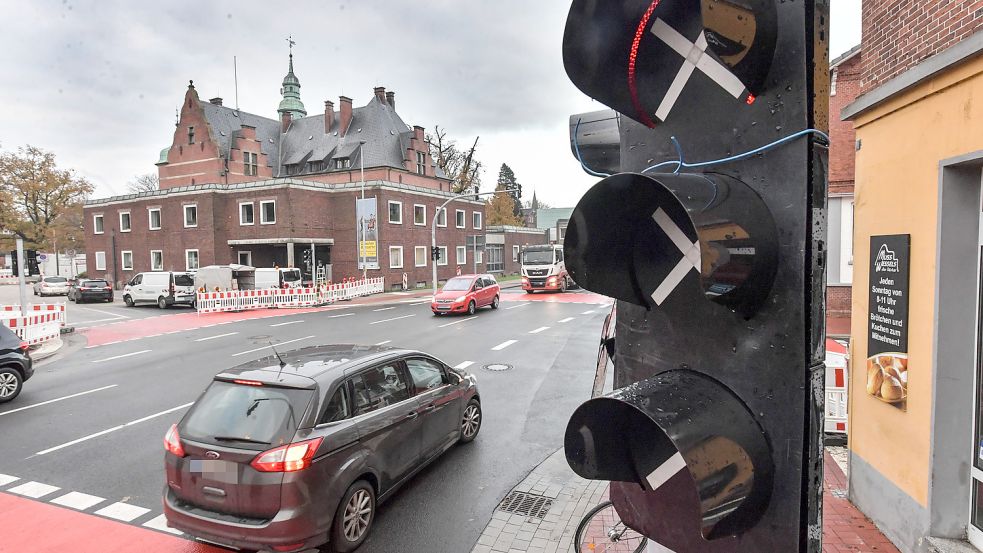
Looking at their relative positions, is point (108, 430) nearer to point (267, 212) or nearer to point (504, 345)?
point (504, 345)

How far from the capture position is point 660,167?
162 centimetres

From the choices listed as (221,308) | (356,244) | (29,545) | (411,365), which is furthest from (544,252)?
(29,545)

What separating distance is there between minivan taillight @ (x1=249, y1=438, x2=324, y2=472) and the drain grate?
2.14 metres

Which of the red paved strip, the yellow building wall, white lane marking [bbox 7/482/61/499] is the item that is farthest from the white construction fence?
the yellow building wall

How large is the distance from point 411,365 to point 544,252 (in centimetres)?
2779

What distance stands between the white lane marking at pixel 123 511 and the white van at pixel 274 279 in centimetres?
2547

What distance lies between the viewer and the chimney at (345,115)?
4984cm

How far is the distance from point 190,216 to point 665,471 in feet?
147

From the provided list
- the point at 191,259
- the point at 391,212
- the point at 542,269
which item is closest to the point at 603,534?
the point at 542,269

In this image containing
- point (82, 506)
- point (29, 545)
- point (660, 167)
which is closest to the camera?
point (660, 167)

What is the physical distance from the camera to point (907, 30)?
4.71 m

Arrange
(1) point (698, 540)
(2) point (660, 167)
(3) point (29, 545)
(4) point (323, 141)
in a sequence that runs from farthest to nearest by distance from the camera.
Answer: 1. (4) point (323, 141)
2. (3) point (29, 545)
3. (2) point (660, 167)
4. (1) point (698, 540)

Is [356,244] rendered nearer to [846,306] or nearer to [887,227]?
[846,306]

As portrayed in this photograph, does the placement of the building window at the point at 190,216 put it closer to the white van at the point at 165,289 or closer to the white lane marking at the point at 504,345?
the white van at the point at 165,289
